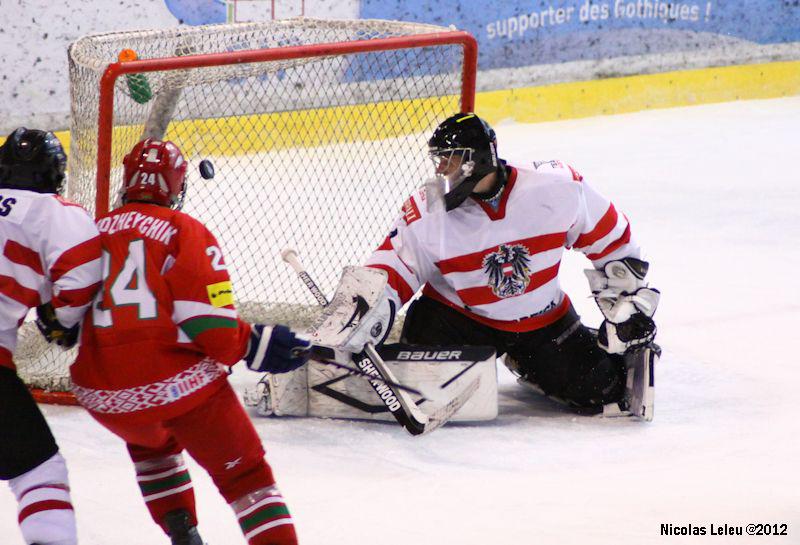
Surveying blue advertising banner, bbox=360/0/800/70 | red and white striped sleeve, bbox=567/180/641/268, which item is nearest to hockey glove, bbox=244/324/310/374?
red and white striped sleeve, bbox=567/180/641/268

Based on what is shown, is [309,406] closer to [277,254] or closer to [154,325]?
[154,325]

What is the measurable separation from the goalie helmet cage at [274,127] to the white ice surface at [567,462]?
74 centimetres

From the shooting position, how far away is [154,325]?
1945 millimetres

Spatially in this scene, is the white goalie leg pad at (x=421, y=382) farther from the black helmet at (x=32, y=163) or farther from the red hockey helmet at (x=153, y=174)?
the black helmet at (x=32, y=163)

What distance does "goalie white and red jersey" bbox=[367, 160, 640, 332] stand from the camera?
292cm

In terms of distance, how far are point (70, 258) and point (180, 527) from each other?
0.57 m

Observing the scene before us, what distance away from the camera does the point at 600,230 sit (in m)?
2.97

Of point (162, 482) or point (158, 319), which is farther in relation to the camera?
point (162, 482)

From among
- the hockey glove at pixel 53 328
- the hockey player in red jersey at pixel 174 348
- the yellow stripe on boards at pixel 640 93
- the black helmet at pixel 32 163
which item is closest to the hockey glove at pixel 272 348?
the hockey player in red jersey at pixel 174 348

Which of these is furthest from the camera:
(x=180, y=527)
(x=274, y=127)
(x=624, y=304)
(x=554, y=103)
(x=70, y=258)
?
(x=554, y=103)

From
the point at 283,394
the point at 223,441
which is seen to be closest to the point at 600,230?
the point at 283,394

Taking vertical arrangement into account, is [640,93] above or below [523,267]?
below

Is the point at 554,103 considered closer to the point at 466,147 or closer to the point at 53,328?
the point at 466,147

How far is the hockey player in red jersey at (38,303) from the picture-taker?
1925 mm
